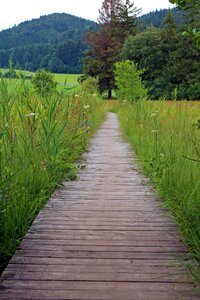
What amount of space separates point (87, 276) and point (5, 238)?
76 centimetres

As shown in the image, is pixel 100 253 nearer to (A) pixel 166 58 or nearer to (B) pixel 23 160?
(B) pixel 23 160

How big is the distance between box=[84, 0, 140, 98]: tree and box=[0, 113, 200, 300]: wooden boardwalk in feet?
166

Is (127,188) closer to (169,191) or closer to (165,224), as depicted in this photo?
(169,191)

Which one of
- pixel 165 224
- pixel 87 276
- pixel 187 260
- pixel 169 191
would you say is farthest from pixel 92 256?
pixel 169 191

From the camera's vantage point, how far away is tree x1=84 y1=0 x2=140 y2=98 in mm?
55031

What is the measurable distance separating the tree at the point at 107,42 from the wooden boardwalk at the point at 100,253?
166 ft

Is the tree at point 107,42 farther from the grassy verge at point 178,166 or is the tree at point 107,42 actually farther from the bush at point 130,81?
the grassy verge at point 178,166

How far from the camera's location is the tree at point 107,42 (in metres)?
55.0

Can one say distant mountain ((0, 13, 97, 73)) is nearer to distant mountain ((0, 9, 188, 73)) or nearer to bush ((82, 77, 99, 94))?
distant mountain ((0, 9, 188, 73))

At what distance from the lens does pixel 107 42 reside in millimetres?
56531

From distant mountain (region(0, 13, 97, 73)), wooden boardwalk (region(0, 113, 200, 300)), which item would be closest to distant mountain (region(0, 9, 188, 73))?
distant mountain (region(0, 13, 97, 73))

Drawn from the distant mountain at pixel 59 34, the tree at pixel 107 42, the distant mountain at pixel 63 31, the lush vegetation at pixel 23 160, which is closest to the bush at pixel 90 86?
the lush vegetation at pixel 23 160

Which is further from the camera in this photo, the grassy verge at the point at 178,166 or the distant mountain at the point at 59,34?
the distant mountain at the point at 59,34

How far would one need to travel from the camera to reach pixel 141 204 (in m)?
4.16
